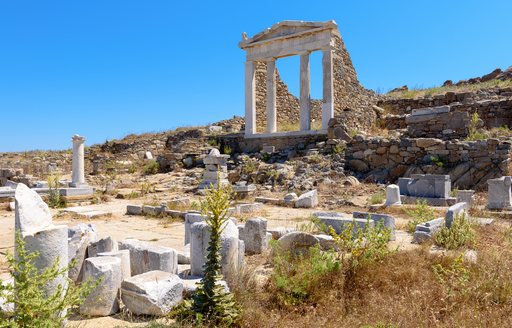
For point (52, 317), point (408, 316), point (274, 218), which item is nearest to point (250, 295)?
point (408, 316)

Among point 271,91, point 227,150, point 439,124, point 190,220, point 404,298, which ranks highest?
point 271,91

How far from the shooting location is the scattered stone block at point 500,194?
31.3ft

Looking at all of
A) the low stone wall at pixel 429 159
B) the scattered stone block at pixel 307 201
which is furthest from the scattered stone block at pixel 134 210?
the low stone wall at pixel 429 159

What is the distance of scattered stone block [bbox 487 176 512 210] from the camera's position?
9531 millimetres

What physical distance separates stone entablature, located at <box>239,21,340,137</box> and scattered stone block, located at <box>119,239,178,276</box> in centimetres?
1466

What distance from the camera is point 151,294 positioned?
403cm

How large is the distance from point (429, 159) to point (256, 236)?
9.63 meters

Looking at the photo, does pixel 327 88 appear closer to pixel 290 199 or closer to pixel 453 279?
pixel 290 199

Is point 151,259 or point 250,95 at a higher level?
point 250,95

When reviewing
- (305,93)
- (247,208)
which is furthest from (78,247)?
(305,93)

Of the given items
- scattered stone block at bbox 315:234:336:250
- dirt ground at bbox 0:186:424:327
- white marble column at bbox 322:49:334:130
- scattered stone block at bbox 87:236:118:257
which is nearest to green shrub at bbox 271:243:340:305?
scattered stone block at bbox 315:234:336:250

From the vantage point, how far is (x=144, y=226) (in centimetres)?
905

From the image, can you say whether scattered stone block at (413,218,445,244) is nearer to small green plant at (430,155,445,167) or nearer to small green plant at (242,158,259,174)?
small green plant at (430,155,445,167)

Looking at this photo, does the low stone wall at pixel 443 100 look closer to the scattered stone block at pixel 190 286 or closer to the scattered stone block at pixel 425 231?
the scattered stone block at pixel 425 231
